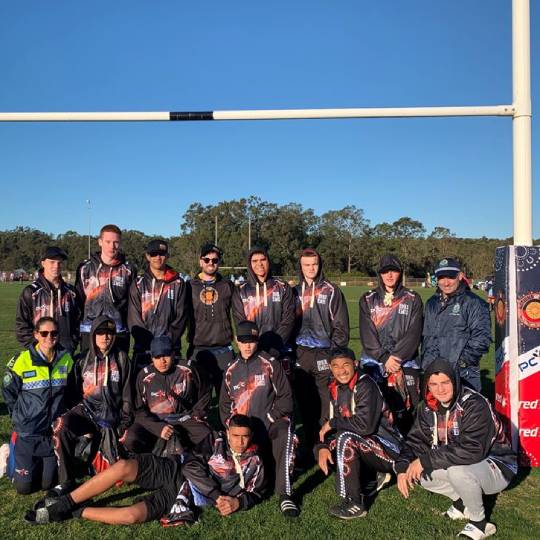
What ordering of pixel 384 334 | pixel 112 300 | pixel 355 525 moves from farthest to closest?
pixel 112 300 → pixel 384 334 → pixel 355 525

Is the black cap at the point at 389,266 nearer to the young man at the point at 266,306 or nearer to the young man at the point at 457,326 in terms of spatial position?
the young man at the point at 457,326

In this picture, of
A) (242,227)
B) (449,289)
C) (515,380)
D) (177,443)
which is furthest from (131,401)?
(242,227)

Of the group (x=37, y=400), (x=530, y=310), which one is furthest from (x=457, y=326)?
(x=37, y=400)

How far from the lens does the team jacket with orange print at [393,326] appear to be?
4953 mm

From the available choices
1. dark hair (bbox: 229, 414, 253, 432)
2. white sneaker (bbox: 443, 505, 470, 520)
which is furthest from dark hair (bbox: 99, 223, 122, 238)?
white sneaker (bbox: 443, 505, 470, 520)

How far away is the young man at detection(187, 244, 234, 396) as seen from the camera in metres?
5.43

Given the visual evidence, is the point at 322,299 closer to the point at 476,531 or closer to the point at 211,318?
the point at 211,318

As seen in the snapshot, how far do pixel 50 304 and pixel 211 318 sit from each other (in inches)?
63.0

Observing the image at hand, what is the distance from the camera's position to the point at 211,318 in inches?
215

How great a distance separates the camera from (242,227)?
73.9m

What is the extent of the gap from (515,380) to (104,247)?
4.13 m

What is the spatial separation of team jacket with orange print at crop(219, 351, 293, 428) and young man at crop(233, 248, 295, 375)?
1.49ft

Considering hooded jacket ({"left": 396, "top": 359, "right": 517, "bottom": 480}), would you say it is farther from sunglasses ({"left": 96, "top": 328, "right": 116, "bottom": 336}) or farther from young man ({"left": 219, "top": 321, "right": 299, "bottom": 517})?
sunglasses ({"left": 96, "top": 328, "right": 116, "bottom": 336})

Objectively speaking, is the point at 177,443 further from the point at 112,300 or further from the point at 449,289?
the point at 449,289
